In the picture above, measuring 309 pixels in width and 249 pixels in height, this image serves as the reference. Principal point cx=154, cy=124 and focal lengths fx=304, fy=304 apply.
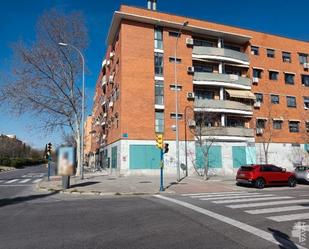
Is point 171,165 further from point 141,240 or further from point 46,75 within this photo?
point 141,240

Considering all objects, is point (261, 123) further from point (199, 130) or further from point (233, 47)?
point (233, 47)

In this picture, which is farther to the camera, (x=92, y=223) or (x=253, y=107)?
(x=253, y=107)

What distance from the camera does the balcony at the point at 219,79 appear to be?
32.7 meters

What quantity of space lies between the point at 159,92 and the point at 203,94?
19.4ft

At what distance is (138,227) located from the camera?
7.86 metres

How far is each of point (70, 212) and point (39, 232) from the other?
8.92 ft

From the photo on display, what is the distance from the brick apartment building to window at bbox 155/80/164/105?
103 mm

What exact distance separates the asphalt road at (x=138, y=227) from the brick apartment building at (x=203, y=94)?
1825 centimetres

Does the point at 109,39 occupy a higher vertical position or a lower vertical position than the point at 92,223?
higher

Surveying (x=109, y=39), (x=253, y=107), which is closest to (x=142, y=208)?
(x=253, y=107)

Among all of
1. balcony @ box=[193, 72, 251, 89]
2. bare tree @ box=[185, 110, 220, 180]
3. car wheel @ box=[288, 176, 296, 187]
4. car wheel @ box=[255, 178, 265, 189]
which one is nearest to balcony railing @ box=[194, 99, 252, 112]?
bare tree @ box=[185, 110, 220, 180]

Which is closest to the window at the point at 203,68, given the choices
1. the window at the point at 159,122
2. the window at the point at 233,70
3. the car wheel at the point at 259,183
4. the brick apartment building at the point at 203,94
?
the brick apartment building at the point at 203,94

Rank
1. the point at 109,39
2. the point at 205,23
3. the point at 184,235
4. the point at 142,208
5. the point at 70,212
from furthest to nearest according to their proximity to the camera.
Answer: the point at 109,39, the point at 205,23, the point at 142,208, the point at 70,212, the point at 184,235

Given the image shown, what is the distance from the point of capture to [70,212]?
10.0m
